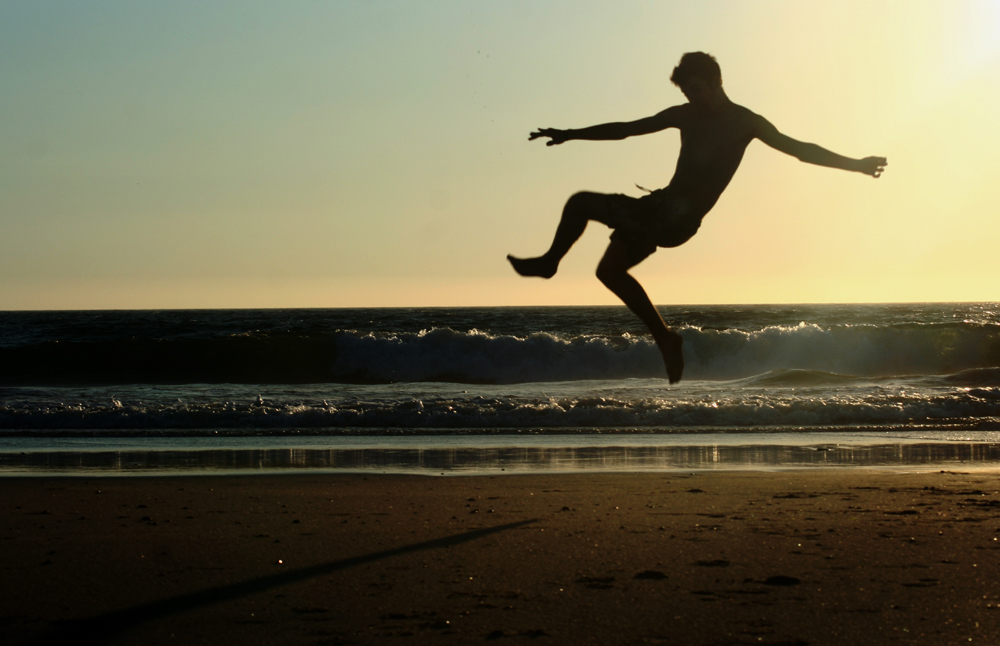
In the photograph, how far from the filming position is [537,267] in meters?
4.48

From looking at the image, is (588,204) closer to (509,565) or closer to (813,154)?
(813,154)

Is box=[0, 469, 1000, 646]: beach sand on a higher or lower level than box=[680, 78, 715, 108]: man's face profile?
lower

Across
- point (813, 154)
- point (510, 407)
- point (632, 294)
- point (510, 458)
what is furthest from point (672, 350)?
point (510, 407)

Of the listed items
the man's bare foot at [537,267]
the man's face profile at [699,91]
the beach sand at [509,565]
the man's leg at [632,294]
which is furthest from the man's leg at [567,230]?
the beach sand at [509,565]

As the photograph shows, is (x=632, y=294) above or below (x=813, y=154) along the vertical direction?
below

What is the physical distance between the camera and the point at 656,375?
26750mm

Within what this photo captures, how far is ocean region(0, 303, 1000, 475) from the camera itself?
10922mm

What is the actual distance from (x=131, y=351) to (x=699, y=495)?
2708cm

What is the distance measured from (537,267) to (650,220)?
57cm

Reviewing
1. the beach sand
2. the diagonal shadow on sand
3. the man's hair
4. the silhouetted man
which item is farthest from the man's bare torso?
the diagonal shadow on sand

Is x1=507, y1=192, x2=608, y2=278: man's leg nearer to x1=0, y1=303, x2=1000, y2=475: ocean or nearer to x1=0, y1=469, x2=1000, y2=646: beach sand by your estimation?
x1=0, y1=469, x2=1000, y2=646: beach sand

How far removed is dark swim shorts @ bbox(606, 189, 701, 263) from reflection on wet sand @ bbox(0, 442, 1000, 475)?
17.7ft

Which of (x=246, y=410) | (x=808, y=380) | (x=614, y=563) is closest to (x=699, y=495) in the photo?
(x=614, y=563)

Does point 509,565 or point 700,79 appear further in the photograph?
point 509,565
